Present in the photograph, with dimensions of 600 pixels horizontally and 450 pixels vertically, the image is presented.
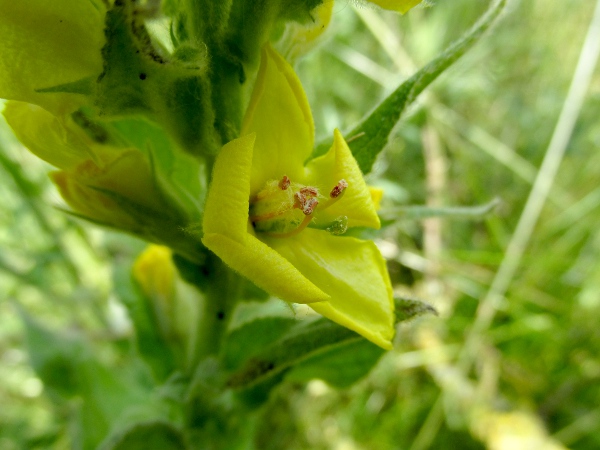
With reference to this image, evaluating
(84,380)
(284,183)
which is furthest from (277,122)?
(84,380)

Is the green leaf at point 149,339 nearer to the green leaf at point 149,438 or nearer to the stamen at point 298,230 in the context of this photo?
the green leaf at point 149,438

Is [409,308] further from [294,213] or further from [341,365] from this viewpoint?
[341,365]

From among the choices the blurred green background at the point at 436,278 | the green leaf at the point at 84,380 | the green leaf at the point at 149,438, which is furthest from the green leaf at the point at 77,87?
the blurred green background at the point at 436,278

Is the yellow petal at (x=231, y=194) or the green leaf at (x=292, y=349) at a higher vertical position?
the yellow petal at (x=231, y=194)

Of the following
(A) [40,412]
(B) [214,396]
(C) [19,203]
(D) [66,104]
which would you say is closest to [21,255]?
(C) [19,203]

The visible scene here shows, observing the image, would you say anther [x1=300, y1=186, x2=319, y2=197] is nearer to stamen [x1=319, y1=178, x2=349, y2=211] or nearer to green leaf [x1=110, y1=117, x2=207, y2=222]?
stamen [x1=319, y1=178, x2=349, y2=211]

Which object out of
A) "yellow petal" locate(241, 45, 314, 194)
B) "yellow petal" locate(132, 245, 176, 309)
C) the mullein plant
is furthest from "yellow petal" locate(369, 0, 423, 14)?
"yellow petal" locate(132, 245, 176, 309)
